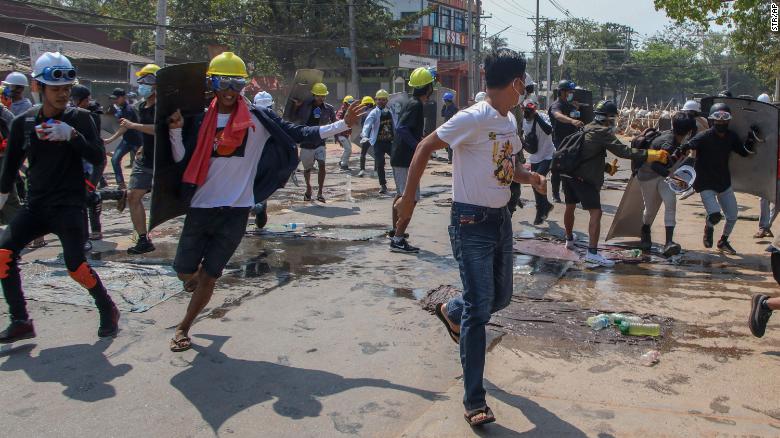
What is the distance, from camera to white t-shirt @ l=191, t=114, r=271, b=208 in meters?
4.70

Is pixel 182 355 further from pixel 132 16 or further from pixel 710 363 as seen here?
pixel 132 16

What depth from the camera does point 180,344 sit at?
4.70 metres

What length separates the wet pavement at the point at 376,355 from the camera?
377 centimetres

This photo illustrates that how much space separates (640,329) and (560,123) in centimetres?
661

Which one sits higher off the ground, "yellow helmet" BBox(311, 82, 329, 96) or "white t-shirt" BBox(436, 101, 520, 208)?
"yellow helmet" BBox(311, 82, 329, 96)

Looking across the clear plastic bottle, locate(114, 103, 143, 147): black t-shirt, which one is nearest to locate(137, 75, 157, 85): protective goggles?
locate(114, 103, 143, 147): black t-shirt

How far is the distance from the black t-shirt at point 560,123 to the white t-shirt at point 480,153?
742cm

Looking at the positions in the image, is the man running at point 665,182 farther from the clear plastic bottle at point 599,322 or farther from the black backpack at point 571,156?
the clear plastic bottle at point 599,322

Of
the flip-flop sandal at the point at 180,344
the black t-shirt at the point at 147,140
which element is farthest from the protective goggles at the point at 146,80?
the flip-flop sandal at the point at 180,344

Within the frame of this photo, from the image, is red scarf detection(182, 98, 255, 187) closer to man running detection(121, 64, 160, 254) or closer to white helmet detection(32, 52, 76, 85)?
white helmet detection(32, 52, 76, 85)

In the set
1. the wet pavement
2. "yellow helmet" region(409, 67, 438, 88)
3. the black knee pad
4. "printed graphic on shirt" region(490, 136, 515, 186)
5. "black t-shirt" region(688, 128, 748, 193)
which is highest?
"yellow helmet" region(409, 67, 438, 88)

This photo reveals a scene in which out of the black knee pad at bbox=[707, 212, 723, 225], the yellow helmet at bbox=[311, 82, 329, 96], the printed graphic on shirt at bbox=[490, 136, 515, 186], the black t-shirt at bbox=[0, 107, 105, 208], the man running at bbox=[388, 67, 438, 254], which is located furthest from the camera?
the yellow helmet at bbox=[311, 82, 329, 96]

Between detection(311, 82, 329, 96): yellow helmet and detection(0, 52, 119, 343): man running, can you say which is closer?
detection(0, 52, 119, 343): man running

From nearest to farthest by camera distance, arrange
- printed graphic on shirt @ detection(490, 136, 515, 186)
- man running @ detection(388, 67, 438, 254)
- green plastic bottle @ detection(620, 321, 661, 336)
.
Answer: printed graphic on shirt @ detection(490, 136, 515, 186) → green plastic bottle @ detection(620, 321, 661, 336) → man running @ detection(388, 67, 438, 254)
